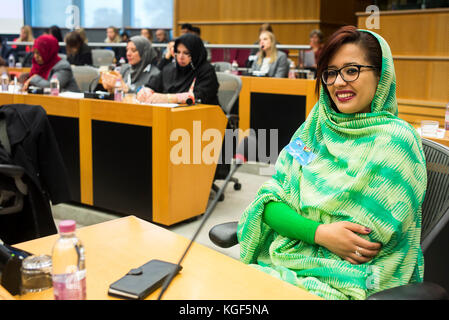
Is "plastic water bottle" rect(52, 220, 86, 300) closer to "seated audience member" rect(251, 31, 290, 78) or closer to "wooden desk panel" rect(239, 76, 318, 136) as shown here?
"wooden desk panel" rect(239, 76, 318, 136)

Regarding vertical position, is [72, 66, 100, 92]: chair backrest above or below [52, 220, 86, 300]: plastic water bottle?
above

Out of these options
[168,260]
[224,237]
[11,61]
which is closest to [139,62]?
[224,237]

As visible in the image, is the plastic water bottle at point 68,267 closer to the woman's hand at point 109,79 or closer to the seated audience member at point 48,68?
the woman's hand at point 109,79

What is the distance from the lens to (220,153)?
139 inches

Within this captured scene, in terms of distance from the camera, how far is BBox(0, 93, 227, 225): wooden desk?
3100 mm

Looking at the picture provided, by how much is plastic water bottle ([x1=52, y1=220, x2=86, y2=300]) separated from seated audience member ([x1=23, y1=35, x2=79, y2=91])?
3.49 meters

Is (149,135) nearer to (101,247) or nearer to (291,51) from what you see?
(101,247)

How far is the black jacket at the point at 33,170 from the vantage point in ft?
6.36

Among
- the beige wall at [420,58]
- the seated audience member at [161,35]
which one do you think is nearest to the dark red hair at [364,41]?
the beige wall at [420,58]

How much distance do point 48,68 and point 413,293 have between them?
403cm

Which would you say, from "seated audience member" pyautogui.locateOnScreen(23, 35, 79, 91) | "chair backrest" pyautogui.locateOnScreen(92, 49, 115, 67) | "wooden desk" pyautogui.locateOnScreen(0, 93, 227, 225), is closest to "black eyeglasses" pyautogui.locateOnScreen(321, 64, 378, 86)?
"wooden desk" pyautogui.locateOnScreen(0, 93, 227, 225)

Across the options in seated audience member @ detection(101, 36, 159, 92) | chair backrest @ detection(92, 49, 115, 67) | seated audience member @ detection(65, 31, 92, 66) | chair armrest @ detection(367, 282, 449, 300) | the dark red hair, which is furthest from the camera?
chair backrest @ detection(92, 49, 115, 67)
